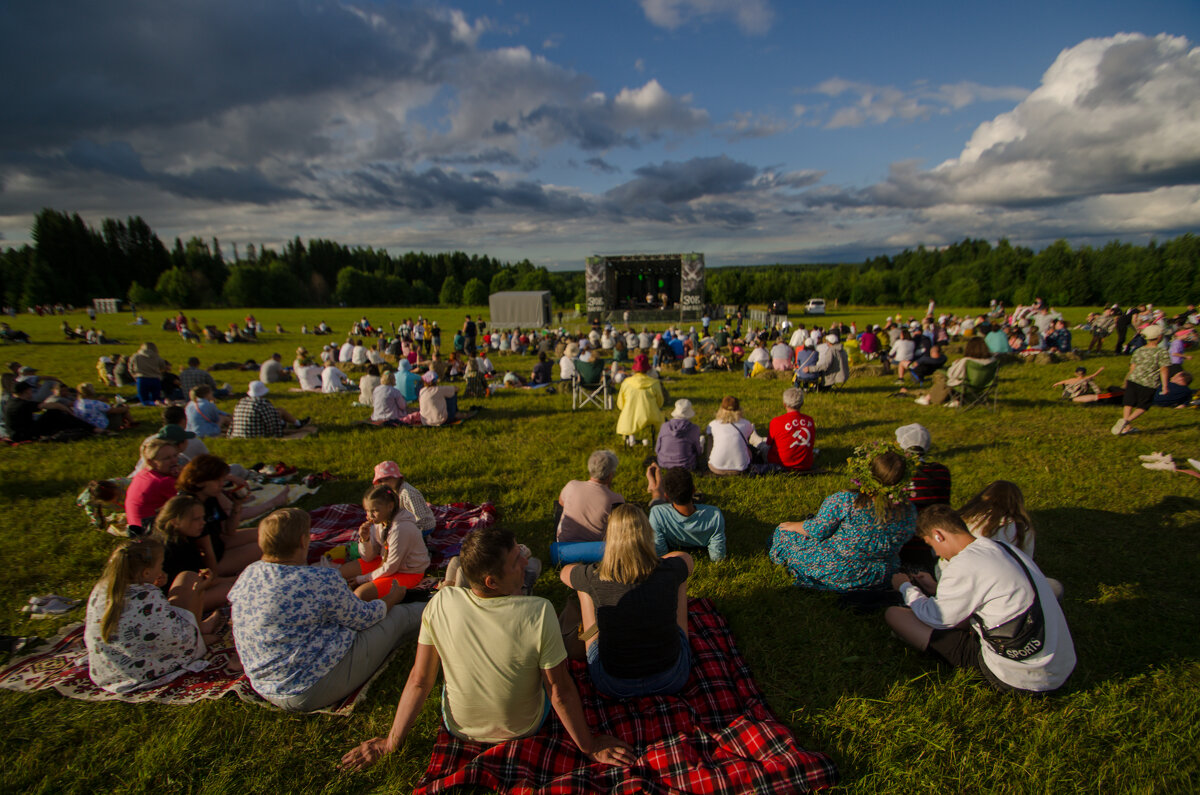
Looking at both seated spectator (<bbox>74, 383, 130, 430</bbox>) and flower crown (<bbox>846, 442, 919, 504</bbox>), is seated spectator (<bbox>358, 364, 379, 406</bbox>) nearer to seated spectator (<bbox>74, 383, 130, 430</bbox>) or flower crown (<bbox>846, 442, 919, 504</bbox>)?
seated spectator (<bbox>74, 383, 130, 430</bbox>)

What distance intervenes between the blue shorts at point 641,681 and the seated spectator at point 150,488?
3.99 metres

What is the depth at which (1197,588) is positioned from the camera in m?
3.53

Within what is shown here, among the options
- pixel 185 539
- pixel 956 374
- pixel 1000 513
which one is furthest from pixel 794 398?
pixel 185 539

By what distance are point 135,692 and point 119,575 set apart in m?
0.86

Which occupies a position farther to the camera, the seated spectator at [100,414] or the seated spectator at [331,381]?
the seated spectator at [331,381]

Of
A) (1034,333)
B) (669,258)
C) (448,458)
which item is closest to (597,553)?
(448,458)

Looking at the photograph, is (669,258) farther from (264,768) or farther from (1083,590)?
(264,768)

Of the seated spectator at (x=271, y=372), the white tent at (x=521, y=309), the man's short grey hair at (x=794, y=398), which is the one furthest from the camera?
the white tent at (x=521, y=309)

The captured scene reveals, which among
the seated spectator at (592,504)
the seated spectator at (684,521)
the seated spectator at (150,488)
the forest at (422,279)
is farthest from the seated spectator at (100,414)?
the forest at (422,279)

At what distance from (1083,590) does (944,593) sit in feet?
6.60

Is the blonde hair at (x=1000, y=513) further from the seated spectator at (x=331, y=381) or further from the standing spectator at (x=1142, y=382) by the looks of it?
the seated spectator at (x=331, y=381)

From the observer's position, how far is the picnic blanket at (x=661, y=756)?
2.05 metres

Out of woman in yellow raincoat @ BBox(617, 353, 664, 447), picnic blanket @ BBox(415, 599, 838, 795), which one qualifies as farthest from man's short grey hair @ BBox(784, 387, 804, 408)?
picnic blanket @ BBox(415, 599, 838, 795)

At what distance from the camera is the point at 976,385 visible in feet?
27.1
